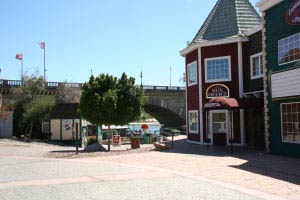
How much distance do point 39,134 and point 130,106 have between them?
17.4m

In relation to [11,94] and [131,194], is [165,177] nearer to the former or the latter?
[131,194]

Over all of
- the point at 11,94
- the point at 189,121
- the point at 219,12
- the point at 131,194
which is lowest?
the point at 131,194

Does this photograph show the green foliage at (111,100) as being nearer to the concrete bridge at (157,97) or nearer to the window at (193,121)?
the window at (193,121)

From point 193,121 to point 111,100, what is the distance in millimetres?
6754

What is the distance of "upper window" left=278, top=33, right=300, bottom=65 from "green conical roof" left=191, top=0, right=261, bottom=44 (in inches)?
267

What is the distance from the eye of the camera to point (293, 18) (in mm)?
18062

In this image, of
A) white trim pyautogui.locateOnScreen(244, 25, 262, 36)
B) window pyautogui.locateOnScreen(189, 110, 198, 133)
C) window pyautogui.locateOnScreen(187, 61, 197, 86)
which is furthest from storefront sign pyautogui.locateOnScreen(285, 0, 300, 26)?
window pyautogui.locateOnScreen(189, 110, 198, 133)

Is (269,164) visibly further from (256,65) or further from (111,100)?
(111,100)

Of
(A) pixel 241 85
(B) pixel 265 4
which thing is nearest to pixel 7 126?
(A) pixel 241 85

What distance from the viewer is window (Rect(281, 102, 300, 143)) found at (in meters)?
18.5

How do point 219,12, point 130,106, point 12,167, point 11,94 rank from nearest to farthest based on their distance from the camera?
point 12,167, point 130,106, point 219,12, point 11,94

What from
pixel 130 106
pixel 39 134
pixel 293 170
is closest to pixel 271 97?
pixel 293 170

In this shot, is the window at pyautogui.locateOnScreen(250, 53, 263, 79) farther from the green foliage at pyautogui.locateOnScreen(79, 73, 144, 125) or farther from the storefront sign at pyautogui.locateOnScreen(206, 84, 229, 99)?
the green foliage at pyautogui.locateOnScreen(79, 73, 144, 125)

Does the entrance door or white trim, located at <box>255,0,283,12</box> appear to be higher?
white trim, located at <box>255,0,283,12</box>
